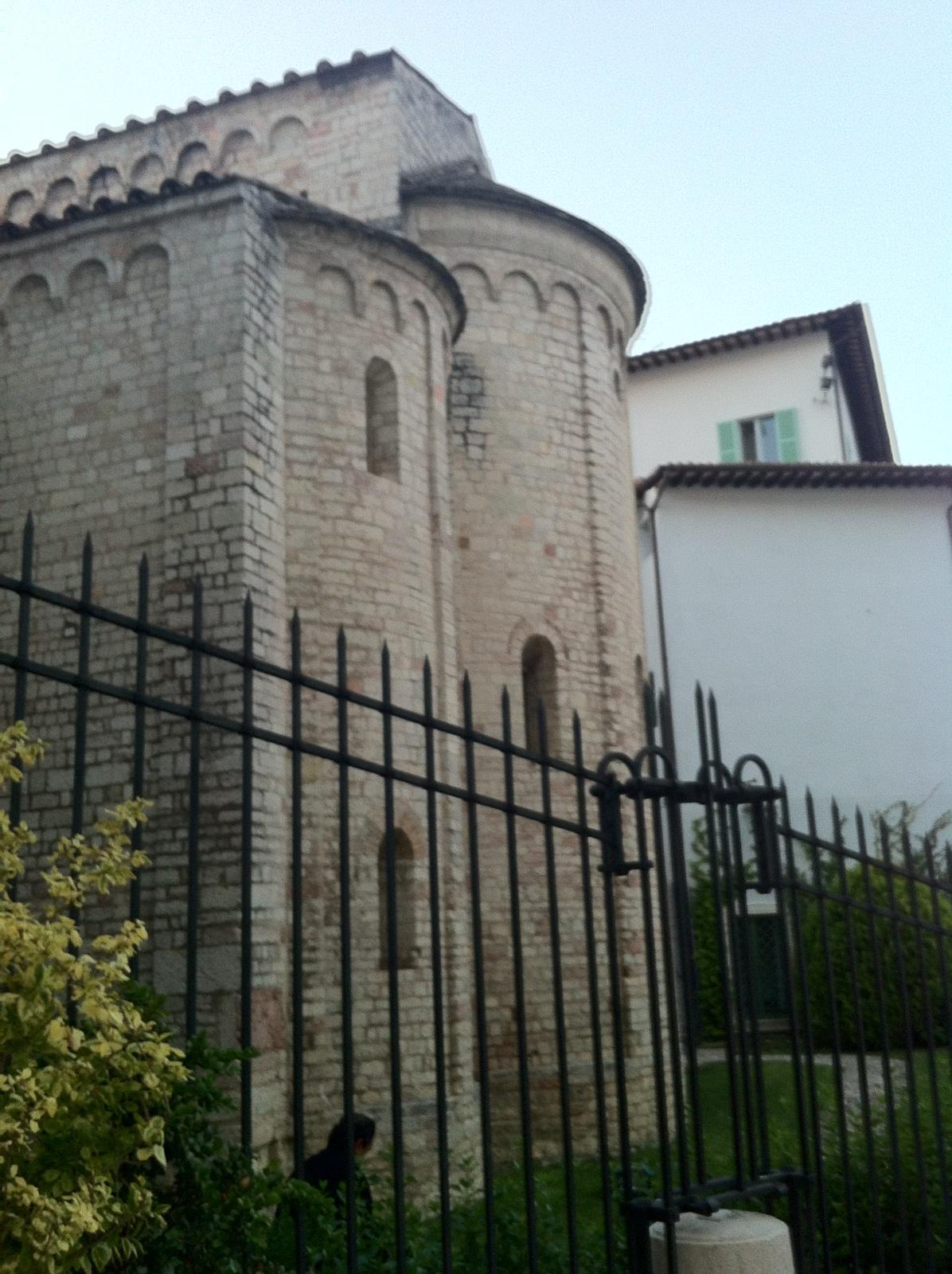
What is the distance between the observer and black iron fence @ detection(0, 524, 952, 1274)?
3.44 meters

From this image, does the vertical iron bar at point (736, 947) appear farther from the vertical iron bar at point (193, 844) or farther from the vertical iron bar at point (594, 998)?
the vertical iron bar at point (193, 844)

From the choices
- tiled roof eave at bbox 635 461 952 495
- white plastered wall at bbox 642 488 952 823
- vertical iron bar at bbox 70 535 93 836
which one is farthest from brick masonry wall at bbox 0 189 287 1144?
white plastered wall at bbox 642 488 952 823

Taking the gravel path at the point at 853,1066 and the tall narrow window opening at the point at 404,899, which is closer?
the tall narrow window opening at the point at 404,899

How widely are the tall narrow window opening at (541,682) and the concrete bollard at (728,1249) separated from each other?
868cm

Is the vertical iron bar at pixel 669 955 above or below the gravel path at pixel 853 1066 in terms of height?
above

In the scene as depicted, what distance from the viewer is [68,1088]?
246 cm

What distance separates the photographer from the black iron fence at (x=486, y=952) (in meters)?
3.44

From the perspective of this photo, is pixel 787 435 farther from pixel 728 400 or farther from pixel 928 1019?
pixel 928 1019

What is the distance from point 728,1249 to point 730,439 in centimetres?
2035

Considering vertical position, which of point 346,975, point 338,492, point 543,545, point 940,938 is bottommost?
point 346,975

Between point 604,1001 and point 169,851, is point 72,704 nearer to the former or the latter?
point 169,851

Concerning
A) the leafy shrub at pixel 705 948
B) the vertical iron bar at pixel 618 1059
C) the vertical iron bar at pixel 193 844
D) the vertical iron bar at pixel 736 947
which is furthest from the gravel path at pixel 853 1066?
the vertical iron bar at pixel 193 844

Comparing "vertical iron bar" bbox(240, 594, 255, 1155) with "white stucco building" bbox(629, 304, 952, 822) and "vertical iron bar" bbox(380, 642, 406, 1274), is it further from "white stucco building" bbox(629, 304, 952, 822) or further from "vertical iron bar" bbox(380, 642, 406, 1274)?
"white stucco building" bbox(629, 304, 952, 822)

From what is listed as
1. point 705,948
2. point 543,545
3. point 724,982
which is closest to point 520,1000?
point 724,982
